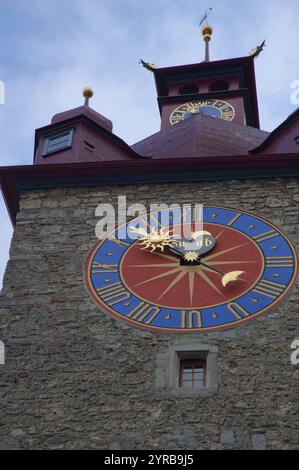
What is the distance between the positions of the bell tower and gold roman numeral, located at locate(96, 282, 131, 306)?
764cm

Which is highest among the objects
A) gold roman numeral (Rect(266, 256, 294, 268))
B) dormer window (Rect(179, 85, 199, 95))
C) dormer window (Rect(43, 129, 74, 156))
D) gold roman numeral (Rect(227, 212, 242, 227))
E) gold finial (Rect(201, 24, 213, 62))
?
gold finial (Rect(201, 24, 213, 62))

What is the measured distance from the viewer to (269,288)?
1176 cm

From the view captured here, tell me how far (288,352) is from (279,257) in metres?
1.64

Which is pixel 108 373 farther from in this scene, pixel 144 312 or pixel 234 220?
pixel 234 220

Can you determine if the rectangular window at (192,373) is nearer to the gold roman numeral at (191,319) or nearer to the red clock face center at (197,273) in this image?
the gold roman numeral at (191,319)

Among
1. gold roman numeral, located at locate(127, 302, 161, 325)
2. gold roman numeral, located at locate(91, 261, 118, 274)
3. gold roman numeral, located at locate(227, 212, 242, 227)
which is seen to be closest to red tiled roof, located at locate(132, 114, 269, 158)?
gold roman numeral, located at locate(227, 212, 242, 227)

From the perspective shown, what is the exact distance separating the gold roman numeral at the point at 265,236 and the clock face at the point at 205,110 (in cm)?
631

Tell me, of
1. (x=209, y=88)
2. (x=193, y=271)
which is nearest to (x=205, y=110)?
(x=209, y=88)

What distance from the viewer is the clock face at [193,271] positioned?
11508mm

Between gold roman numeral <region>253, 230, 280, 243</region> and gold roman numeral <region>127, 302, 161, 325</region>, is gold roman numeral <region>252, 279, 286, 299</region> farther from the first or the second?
gold roman numeral <region>127, 302, 161, 325</region>

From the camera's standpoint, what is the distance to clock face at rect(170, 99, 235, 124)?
1891 cm

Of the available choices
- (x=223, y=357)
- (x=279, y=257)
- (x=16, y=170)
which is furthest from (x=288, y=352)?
(x=16, y=170)

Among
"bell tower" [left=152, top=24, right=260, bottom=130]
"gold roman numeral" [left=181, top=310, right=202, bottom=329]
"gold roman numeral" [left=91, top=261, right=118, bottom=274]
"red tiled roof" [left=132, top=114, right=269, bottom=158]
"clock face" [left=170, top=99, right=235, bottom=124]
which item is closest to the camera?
"gold roman numeral" [left=181, top=310, right=202, bottom=329]

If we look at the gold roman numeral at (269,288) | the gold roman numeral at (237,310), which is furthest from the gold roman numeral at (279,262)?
the gold roman numeral at (237,310)
